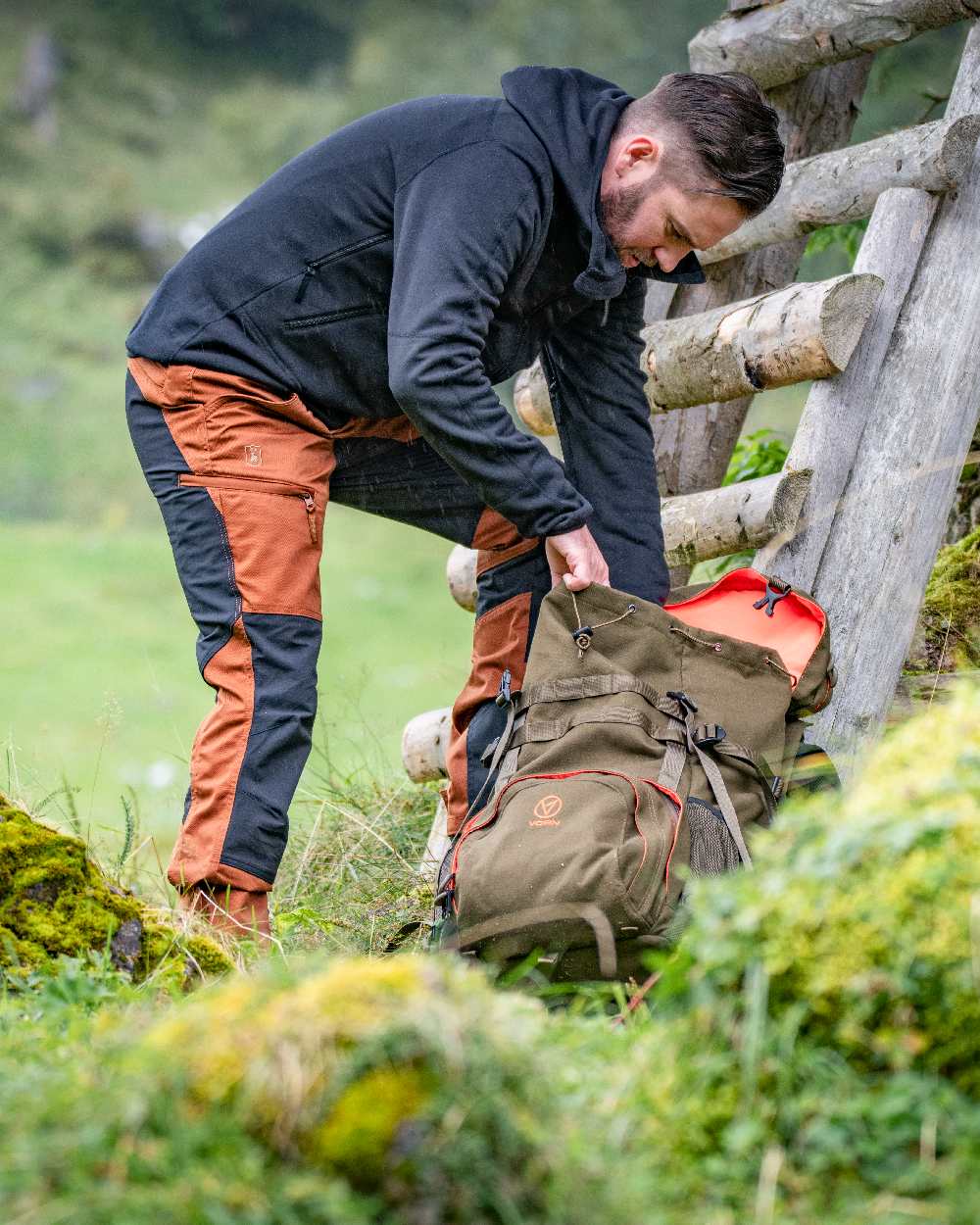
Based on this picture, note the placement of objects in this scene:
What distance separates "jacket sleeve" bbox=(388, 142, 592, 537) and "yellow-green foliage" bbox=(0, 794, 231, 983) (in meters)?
0.99

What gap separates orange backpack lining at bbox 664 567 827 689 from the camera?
95.6 inches

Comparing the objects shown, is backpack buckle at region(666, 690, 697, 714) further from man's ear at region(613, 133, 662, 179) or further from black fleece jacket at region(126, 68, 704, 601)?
man's ear at region(613, 133, 662, 179)

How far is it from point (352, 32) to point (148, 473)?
49.8ft

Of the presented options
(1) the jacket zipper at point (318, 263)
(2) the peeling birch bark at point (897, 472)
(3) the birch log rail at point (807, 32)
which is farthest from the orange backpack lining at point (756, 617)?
(3) the birch log rail at point (807, 32)

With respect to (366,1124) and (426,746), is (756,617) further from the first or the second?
(366,1124)

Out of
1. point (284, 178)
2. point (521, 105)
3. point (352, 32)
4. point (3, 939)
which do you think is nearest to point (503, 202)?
point (521, 105)

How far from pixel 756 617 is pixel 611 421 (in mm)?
647

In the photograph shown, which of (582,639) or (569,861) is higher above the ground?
(582,639)

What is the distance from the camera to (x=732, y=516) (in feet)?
9.28

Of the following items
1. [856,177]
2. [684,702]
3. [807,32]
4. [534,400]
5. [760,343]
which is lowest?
[684,702]

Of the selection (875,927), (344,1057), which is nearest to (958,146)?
(875,927)

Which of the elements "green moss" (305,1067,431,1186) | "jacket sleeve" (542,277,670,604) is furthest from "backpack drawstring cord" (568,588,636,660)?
"green moss" (305,1067,431,1186)

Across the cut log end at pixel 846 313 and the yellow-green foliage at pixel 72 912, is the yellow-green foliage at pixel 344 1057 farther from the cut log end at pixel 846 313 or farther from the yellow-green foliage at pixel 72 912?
the cut log end at pixel 846 313

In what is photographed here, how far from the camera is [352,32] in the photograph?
15922 mm
